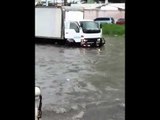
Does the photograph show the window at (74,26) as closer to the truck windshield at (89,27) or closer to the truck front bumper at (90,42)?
the truck windshield at (89,27)

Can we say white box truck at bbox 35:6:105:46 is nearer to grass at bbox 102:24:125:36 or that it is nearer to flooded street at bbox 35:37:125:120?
flooded street at bbox 35:37:125:120

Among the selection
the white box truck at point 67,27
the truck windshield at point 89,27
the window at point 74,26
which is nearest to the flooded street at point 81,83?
the white box truck at point 67,27

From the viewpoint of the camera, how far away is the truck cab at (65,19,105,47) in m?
28.2

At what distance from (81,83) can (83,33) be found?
42.2ft

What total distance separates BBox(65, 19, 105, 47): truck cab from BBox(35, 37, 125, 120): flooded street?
126 cm

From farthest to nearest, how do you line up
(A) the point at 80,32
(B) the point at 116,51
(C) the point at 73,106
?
(A) the point at 80,32 < (B) the point at 116,51 < (C) the point at 73,106

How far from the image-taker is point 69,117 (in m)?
10.5

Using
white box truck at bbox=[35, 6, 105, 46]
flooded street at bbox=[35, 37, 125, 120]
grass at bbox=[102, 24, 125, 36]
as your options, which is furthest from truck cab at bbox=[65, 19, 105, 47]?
grass at bbox=[102, 24, 125, 36]

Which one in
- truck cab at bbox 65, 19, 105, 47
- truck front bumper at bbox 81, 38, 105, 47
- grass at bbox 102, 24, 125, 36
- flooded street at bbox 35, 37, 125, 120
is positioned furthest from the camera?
grass at bbox 102, 24, 125, 36

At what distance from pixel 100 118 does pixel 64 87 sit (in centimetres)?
452

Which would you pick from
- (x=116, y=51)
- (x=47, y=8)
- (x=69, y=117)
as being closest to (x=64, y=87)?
(x=69, y=117)

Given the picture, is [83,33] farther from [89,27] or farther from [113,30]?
[113,30]

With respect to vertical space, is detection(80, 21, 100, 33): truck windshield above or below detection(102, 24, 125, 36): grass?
above
